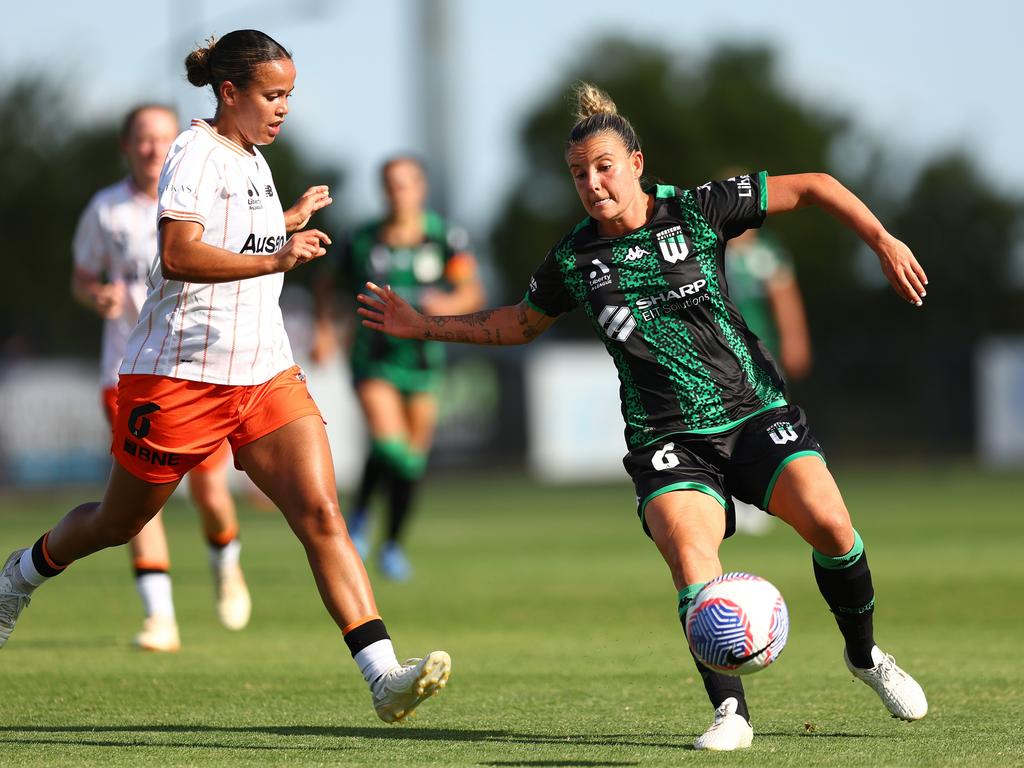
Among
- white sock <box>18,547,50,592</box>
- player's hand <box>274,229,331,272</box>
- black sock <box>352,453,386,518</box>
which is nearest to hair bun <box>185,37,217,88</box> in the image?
player's hand <box>274,229,331,272</box>

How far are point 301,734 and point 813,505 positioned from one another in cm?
185

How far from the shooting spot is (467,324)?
241 inches

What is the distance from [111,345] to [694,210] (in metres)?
3.49

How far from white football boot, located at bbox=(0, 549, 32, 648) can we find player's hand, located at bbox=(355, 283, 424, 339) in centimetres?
161

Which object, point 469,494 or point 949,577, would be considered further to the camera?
point 469,494

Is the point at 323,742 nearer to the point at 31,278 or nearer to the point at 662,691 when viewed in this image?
the point at 662,691

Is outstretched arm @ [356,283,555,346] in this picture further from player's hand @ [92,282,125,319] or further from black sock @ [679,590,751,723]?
player's hand @ [92,282,125,319]

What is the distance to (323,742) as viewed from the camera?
5.57 m

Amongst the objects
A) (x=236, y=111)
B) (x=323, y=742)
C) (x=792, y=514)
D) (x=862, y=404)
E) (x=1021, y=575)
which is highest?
(x=236, y=111)

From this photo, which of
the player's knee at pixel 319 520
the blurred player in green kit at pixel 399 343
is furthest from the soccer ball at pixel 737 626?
the blurred player in green kit at pixel 399 343

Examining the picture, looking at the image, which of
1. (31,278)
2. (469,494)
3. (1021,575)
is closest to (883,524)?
(1021,575)

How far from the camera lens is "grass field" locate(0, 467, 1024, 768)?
5.40 metres

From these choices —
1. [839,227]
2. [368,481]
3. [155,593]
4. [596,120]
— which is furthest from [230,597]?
[839,227]

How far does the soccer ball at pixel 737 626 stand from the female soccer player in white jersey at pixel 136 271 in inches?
140
